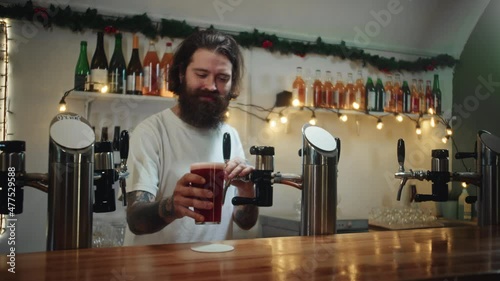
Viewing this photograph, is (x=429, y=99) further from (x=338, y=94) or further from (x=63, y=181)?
(x=63, y=181)

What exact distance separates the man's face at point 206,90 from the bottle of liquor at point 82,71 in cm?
117

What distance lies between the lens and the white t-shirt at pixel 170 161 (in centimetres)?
174

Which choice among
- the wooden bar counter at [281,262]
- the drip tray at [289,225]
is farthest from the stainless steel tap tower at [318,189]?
the drip tray at [289,225]

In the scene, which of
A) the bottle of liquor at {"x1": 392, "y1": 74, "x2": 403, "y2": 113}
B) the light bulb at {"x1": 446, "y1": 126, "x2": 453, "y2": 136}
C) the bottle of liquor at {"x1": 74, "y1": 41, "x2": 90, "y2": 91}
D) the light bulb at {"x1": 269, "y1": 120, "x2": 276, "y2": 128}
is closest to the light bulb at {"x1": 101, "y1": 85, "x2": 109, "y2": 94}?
the bottle of liquor at {"x1": 74, "y1": 41, "x2": 90, "y2": 91}

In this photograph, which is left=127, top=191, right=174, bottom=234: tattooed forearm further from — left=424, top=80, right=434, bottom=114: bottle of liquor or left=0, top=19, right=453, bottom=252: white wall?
left=424, top=80, right=434, bottom=114: bottle of liquor

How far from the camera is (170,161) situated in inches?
72.9

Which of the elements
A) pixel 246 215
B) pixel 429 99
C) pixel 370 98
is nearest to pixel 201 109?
pixel 246 215

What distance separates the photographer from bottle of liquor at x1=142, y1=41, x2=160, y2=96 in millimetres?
3162

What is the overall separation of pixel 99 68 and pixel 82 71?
0.34 ft

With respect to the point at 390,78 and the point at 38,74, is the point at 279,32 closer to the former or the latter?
the point at 390,78

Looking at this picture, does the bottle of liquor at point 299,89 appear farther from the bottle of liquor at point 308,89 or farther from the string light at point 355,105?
the string light at point 355,105

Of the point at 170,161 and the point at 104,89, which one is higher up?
the point at 104,89

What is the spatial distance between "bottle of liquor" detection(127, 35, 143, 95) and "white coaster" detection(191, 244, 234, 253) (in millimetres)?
2109

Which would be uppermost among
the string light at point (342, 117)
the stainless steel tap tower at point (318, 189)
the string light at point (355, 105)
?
the string light at point (355, 105)
